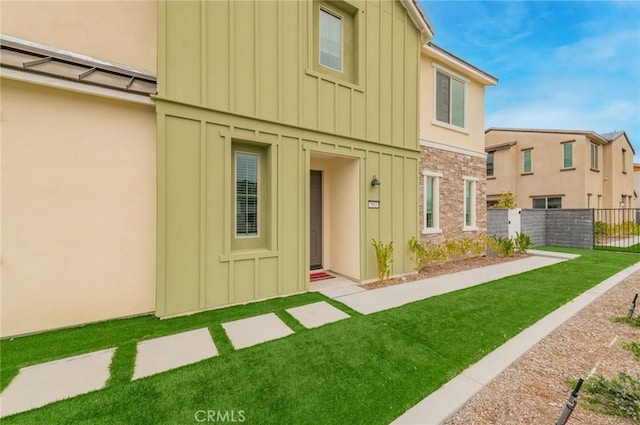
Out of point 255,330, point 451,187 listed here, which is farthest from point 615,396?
point 451,187

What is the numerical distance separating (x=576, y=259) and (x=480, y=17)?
12.8 meters

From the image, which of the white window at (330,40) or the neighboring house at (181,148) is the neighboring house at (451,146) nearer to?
the neighboring house at (181,148)

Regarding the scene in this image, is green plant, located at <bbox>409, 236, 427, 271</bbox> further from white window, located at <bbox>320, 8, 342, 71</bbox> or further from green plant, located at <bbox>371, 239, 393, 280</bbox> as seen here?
white window, located at <bbox>320, 8, 342, 71</bbox>

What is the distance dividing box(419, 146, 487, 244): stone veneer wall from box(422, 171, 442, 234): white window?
7.2 inches

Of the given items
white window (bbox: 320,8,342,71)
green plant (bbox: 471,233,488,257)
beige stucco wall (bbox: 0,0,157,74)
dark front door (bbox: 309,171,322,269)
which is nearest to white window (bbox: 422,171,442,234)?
green plant (bbox: 471,233,488,257)

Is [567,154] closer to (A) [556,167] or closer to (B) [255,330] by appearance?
(A) [556,167]

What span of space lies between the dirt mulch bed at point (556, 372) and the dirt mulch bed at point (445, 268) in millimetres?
2997

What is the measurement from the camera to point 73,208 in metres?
3.85

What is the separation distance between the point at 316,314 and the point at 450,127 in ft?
25.8

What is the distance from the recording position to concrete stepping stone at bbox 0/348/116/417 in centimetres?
231

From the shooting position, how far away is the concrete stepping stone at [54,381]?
2.31m

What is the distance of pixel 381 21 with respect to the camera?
21.4 ft

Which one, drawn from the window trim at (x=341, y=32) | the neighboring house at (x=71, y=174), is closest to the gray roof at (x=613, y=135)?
the window trim at (x=341, y=32)

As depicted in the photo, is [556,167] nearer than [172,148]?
No
